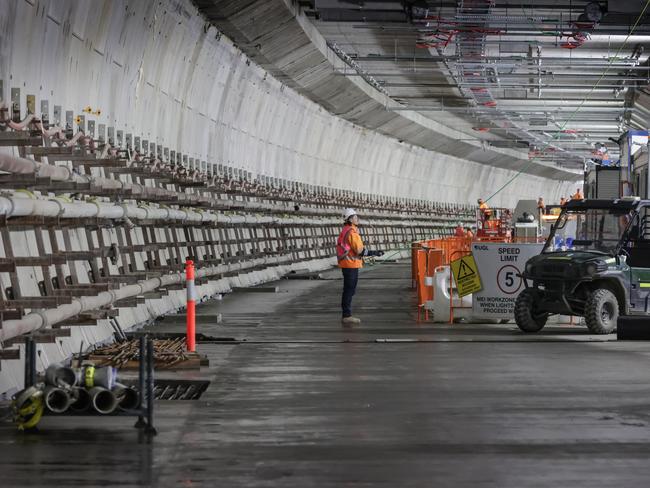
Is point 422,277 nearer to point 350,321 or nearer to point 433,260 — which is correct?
point 433,260

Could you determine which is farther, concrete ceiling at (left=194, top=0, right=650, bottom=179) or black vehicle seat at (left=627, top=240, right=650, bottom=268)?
concrete ceiling at (left=194, top=0, right=650, bottom=179)

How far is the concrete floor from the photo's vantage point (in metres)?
8.18

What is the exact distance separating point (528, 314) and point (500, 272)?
1768mm

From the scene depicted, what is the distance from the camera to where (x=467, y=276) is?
69.5 ft

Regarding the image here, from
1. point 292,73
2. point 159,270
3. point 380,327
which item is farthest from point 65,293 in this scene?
point 292,73

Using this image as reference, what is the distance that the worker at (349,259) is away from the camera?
20859 mm

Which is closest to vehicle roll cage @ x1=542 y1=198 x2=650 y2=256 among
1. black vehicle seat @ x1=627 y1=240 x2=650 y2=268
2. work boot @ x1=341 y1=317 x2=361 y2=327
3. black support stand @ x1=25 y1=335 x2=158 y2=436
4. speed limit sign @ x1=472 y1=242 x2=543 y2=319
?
black vehicle seat @ x1=627 y1=240 x2=650 y2=268

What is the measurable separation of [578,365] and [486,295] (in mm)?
6526

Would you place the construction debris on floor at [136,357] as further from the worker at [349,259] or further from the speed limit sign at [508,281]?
the speed limit sign at [508,281]

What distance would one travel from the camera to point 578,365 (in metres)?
14.8

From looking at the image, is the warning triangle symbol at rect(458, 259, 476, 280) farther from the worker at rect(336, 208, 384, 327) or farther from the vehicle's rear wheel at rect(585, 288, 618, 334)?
the vehicle's rear wheel at rect(585, 288, 618, 334)

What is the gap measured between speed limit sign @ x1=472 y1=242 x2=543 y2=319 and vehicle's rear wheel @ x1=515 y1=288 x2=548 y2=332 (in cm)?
152

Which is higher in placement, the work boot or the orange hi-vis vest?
the orange hi-vis vest

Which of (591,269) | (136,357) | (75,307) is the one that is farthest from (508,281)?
(75,307)
